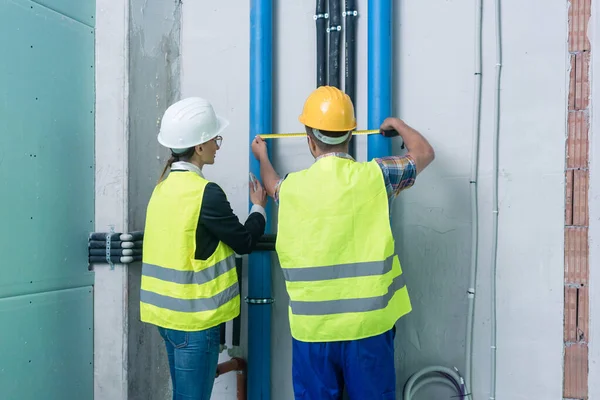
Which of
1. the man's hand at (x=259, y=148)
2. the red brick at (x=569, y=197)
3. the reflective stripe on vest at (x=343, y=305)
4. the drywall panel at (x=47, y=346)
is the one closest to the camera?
the reflective stripe on vest at (x=343, y=305)

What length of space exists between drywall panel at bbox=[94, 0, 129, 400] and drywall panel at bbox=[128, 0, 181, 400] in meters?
0.03

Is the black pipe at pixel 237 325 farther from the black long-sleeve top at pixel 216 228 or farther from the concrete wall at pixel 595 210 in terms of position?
the concrete wall at pixel 595 210

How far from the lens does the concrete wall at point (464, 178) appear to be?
195 centimetres

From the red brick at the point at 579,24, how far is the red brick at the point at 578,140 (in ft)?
0.76

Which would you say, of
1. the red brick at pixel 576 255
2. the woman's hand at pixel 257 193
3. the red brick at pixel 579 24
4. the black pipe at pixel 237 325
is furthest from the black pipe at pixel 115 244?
the red brick at pixel 579 24

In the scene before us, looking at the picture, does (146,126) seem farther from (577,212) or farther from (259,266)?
(577,212)

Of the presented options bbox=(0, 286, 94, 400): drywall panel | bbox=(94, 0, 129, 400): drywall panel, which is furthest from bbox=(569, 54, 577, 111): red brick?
bbox=(0, 286, 94, 400): drywall panel

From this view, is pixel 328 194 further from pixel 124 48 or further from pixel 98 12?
pixel 98 12

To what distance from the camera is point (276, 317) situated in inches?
89.0

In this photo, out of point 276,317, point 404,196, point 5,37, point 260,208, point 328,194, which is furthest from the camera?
point 276,317

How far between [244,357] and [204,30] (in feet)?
4.51

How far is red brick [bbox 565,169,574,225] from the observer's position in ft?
6.30

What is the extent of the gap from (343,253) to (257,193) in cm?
55

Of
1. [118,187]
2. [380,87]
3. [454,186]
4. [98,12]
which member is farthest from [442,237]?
[98,12]
